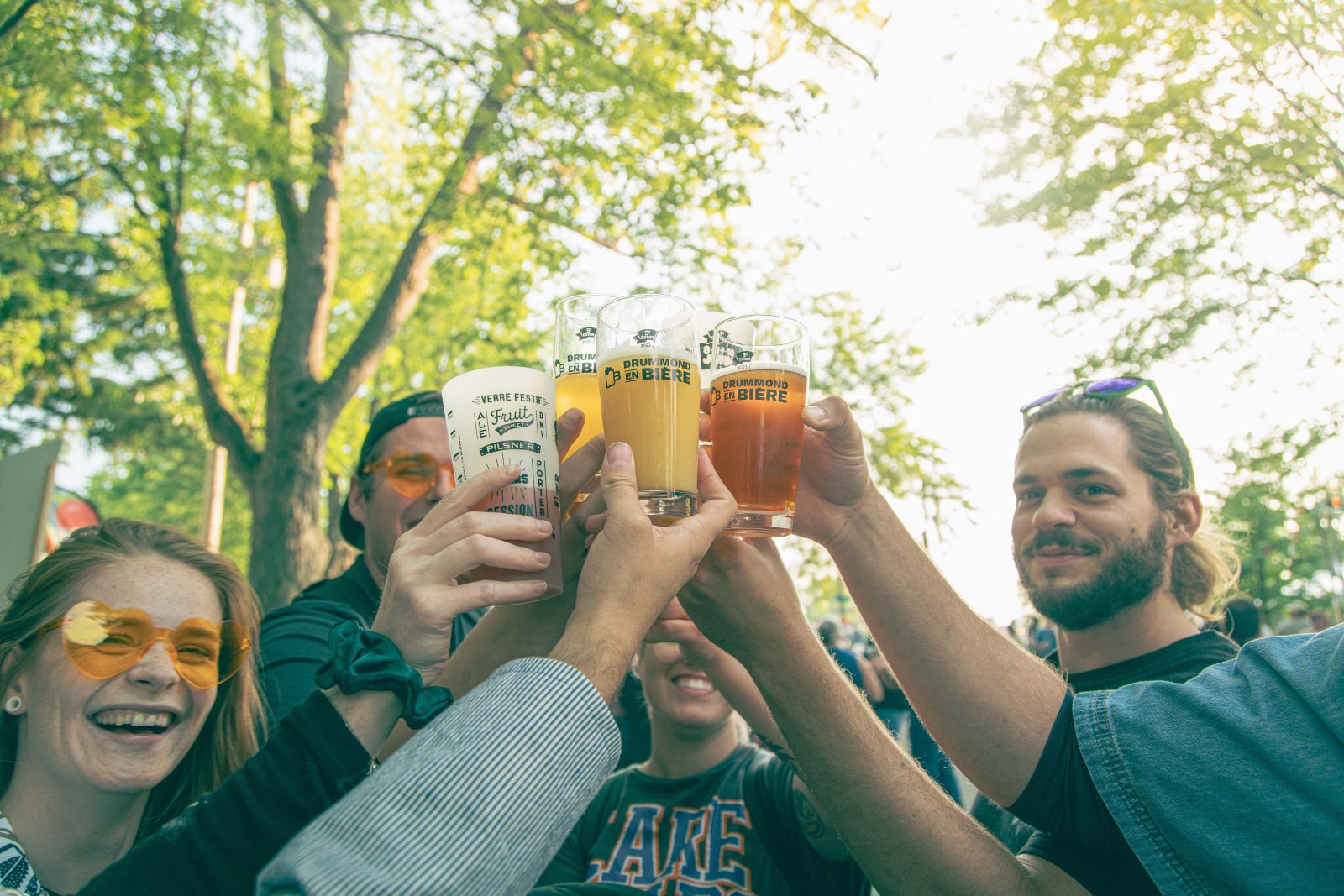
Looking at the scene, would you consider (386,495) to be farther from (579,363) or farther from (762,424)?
(762,424)

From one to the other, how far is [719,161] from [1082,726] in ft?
21.9

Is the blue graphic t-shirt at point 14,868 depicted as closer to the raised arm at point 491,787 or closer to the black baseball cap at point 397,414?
the raised arm at point 491,787

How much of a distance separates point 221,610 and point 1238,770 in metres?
2.30

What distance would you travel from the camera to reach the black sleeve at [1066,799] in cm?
158

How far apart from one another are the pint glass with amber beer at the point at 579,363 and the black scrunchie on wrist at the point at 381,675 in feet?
1.74

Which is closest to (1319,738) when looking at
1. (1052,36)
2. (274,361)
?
(1052,36)

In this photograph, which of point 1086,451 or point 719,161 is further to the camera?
point 719,161

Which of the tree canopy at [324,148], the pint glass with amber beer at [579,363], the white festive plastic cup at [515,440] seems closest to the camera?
the white festive plastic cup at [515,440]

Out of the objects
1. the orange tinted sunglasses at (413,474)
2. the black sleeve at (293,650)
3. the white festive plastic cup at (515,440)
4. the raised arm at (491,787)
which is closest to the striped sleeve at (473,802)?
the raised arm at (491,787)

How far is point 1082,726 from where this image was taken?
1604 millimetres

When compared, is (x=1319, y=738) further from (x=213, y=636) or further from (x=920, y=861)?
(x=213, y=636)

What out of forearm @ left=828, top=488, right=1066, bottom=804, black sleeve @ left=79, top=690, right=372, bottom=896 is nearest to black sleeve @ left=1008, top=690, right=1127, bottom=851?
forearm @ left=828, top=488, right=1066, bottom=804

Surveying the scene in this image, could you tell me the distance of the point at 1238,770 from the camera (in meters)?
1.43

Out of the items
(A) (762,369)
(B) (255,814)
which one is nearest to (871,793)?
(A) (762,369)
